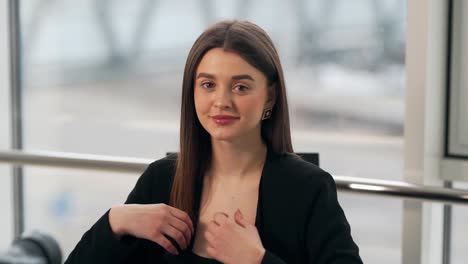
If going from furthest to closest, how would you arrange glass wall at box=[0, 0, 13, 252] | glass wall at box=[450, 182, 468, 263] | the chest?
glass wall at box=[0, 0, 13, 252]
glass wall at box=[450, 182, 468, 263]
the chest

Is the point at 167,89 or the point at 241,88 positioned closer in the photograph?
the point at 241,88

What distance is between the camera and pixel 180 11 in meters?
2.46

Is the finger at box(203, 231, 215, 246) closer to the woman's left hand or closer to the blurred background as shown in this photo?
the woman's left hand

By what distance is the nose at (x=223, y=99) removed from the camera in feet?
4.07

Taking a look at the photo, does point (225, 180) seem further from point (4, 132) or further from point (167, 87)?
point (4, 132)

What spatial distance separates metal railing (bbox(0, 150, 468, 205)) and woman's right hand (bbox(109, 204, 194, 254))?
702 mm

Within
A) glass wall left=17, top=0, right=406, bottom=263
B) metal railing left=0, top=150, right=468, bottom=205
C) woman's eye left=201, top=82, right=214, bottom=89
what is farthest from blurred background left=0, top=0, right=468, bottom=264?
woman's eye left=201, top=82, right=214, bottom=89

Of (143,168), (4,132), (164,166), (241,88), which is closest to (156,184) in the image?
(164,166)

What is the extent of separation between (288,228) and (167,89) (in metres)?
1.36

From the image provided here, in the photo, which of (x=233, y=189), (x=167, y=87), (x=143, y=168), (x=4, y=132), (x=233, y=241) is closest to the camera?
(x=233, y=241)

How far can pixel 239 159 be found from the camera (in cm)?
132

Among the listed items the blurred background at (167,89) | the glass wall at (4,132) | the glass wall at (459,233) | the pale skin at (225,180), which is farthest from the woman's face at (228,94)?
the glass wall at (4,132)

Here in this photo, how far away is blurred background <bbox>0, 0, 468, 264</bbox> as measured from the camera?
2.20m

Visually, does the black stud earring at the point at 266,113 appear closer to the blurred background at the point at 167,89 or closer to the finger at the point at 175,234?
the finger at the point at 175,234
